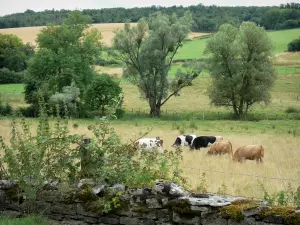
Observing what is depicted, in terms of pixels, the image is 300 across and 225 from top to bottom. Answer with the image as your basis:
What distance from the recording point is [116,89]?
56469 mm

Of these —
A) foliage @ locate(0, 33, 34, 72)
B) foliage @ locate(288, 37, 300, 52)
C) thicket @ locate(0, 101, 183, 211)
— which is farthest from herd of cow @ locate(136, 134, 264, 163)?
foliage @ locate(288, 37, 300, 52)

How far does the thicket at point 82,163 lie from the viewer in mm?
9445

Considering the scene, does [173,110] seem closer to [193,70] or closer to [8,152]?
[193,70]

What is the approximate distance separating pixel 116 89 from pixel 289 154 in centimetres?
3482

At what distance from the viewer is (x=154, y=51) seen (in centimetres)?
5669

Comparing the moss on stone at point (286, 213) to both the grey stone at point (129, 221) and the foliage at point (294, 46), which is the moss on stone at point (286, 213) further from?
the foliage at point (294, 46)

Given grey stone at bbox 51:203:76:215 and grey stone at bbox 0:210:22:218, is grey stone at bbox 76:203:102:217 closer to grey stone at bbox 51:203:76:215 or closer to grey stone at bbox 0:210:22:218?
grey stone at bbox 51:203:76:215

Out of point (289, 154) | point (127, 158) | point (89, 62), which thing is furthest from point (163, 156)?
point (89, 62)

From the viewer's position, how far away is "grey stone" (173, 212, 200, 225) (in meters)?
8.48

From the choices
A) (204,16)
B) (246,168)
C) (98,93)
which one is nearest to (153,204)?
(246,168)

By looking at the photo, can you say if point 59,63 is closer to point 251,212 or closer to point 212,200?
point 212,200

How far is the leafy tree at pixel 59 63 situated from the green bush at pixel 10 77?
23952 mm

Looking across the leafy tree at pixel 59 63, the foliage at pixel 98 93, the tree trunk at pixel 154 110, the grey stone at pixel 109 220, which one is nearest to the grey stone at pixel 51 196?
the grey stone at pixel 109 220

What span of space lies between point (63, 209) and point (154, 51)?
4798 centimetres
